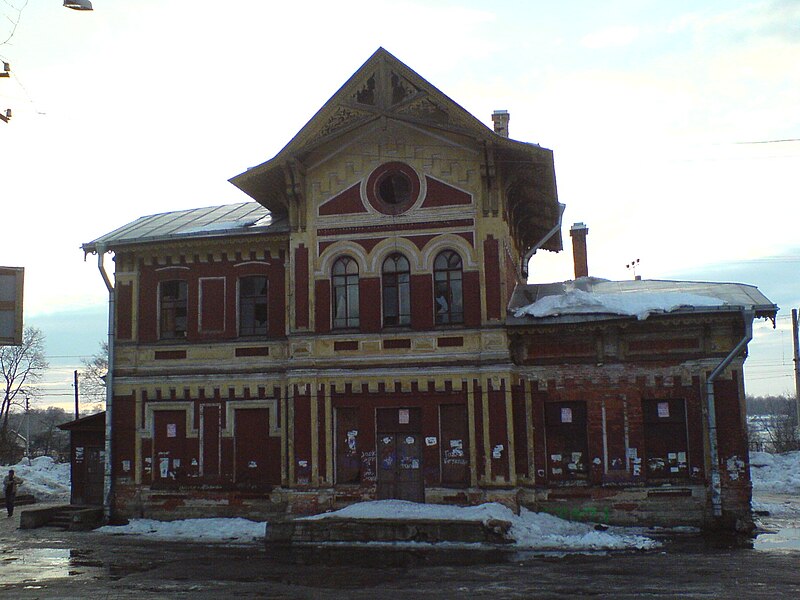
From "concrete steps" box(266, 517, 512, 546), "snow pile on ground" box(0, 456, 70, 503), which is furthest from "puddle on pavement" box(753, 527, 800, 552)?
"snow pile on ground" box(0, 456, 70, 503)

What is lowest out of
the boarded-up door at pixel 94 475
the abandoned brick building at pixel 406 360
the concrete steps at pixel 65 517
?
the concrete steps at pixel 65 517

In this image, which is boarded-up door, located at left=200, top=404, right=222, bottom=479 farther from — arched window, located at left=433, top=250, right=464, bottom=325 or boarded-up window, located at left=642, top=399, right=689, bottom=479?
boarded-up window, located at left=642, top=399, right=689, bottom=479

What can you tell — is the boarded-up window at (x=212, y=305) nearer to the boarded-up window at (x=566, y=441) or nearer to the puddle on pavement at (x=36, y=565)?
the puddle on pavement at (x=36, y=565)

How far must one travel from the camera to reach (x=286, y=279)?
72.5 ft

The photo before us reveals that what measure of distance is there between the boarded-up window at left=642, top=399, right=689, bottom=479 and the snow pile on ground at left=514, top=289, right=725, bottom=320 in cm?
230

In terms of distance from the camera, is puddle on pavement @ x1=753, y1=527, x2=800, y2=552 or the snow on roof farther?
the snow on roof

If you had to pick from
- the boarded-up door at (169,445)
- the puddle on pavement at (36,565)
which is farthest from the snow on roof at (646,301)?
the puddle on pavement at (36,565)

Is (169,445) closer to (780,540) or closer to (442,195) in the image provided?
(442,195)

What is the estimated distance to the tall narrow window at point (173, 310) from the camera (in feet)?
75.4

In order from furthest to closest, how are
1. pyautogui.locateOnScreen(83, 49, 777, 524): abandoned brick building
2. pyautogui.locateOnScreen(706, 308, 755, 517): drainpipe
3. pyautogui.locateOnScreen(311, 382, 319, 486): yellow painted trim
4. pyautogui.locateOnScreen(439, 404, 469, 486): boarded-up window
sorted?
pyautogui.locateOnScreen(311, 382, 319, 486): yellow painted trim
pyautogui.locateOnScreen(439, 404, 469, 486): boarded-up window
pyautogui.locateOnScreen(83, 49, 777, 524): abandoned brick building
pyautogui.locateOnScreen(706, 308, 755, 517): drainpipe

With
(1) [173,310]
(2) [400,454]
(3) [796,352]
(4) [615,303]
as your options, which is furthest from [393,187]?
(3) [796,352]

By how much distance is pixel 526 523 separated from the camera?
18641 mm

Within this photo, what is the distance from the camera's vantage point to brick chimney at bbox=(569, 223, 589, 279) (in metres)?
28.5

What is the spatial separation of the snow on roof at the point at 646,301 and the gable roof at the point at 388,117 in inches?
131
